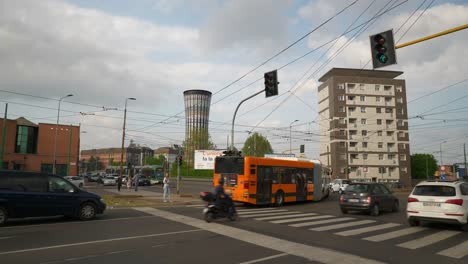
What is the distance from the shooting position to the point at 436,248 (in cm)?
943

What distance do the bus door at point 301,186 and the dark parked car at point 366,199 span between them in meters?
6.31

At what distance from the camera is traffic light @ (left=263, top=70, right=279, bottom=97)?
19.3 meters

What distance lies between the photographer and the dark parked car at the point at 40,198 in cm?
1234

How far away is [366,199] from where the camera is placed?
1667 cm

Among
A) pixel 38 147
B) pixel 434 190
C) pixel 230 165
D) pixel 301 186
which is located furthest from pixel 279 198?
pixel 38 147

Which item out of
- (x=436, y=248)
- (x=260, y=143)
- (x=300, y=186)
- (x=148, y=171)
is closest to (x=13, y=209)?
(x=436, y=248)

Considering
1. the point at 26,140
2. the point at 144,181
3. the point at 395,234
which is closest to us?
the point at 395,234

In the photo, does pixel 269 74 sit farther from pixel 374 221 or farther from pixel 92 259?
pixel 92 259

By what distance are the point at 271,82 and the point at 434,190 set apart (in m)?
9.40

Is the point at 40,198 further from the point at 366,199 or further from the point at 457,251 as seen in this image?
the point at 366,199

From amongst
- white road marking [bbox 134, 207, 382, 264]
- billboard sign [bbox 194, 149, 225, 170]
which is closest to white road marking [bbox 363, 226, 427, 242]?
white road marking [bbox 134, 207, 382, 264]

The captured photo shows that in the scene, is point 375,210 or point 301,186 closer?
point 375,210

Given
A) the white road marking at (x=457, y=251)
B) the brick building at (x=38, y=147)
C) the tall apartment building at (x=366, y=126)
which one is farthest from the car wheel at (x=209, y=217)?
the tall apartment building at (x=366, y=126)

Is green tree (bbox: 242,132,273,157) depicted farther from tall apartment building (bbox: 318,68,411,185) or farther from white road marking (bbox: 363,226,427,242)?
white road marking (bbox: 363,226,427,242)
